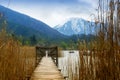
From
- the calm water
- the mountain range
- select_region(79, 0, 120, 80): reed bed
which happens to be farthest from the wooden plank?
select_region(79, 0, 120, 80): reed bed

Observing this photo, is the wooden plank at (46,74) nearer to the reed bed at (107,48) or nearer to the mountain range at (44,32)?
the mountain range at (44,32)

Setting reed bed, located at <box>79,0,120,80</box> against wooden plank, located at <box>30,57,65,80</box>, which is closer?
reed bed, located at <box>79,0,120,80</box>

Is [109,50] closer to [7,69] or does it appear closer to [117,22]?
[117,22]

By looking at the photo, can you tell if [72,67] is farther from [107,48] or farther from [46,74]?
[107,48]

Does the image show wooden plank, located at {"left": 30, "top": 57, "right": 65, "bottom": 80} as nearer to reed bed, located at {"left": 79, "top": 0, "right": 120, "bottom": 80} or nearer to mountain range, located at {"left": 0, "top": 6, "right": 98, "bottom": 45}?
mountain range, located at {"left": 0, "top": 6, "right": 98, "bottom": 45}

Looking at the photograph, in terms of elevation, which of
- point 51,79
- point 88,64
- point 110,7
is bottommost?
point 51,79

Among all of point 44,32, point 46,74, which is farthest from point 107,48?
point 44,32

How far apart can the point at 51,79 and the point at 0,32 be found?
1870 mm

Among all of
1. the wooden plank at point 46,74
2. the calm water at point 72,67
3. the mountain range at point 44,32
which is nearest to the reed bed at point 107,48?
the mountain range at point 44,32

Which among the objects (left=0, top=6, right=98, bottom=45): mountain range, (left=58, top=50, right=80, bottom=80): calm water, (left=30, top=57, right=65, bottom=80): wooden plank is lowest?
(left=30, top=57, right=65, bottom=80): wooden plank

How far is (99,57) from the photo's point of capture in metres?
3.18

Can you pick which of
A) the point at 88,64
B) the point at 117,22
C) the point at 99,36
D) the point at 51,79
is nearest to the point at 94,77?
the point at 88,64

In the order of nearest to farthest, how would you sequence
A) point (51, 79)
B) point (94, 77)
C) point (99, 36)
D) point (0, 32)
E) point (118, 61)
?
point (118, 61) → point (99, 36) → point (94, 77) → point (0, 32) → point (51, 79)

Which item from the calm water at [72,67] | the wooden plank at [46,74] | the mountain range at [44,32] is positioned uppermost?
the mountain range at [44,32]
